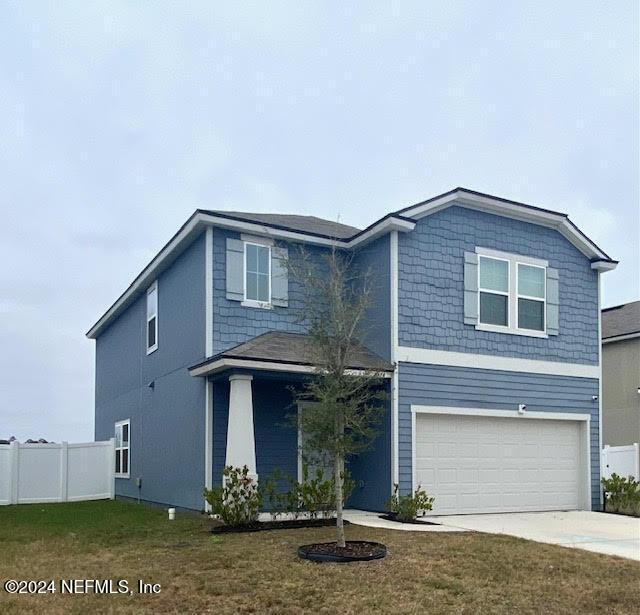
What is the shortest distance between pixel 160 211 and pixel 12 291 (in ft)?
22.4

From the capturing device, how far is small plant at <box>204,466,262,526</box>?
38.8ft

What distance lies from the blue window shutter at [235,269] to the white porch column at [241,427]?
1.98 m

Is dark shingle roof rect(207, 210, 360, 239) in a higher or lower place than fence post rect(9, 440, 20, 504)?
higher

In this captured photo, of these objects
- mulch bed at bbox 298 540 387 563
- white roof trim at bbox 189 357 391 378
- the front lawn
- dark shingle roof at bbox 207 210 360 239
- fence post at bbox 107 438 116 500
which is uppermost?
dark shingle roof at bbox 207 210 360 239

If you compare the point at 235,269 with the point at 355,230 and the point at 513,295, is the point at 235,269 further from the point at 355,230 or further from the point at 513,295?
the point at 513,295

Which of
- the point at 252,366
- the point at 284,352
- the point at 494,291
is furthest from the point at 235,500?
the point at 494,291

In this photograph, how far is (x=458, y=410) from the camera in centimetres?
1475

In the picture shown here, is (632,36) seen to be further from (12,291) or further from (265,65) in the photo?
(12,291)

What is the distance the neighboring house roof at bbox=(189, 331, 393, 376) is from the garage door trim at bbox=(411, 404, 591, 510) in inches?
49.5

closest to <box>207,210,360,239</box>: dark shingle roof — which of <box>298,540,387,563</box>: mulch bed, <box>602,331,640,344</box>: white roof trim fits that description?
<box>298,540,387,563</box>: mulch bed

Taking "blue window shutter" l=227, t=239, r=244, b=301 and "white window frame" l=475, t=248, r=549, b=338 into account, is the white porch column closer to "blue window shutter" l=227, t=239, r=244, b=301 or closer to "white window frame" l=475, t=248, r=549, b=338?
"blue window shutter" l=227, t=239, r=244, b=301

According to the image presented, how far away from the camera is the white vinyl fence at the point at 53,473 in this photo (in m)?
19.1

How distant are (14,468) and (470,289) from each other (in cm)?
1217

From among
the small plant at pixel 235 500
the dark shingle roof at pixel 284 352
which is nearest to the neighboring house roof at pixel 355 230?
the dark shingle roof at pixel 284 352
